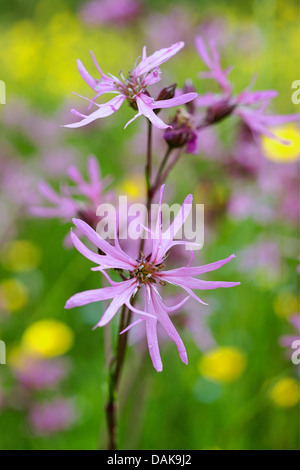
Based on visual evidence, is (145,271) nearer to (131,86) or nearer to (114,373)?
(114,373)

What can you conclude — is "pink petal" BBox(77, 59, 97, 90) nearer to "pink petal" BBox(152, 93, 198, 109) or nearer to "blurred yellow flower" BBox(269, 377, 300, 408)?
"pink petal" BBox(152, 93, 198, 109)

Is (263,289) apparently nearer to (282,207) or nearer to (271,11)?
(282,207)

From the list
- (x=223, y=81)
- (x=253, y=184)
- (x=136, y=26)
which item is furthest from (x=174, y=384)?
(x=136, y=26)

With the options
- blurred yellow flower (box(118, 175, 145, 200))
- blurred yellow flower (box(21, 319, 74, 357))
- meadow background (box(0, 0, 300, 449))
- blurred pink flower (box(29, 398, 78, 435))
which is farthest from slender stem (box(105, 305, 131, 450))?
blurred yellow flower (box(118, 175, 145, 200))

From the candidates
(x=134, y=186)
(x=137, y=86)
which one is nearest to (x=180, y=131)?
(x=137, y=86)

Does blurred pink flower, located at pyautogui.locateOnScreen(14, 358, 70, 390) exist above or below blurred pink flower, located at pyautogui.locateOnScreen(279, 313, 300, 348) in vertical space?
below

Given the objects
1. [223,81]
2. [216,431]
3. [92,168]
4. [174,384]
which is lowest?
[216,431]

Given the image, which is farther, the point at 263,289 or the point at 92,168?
the point at 263,289
